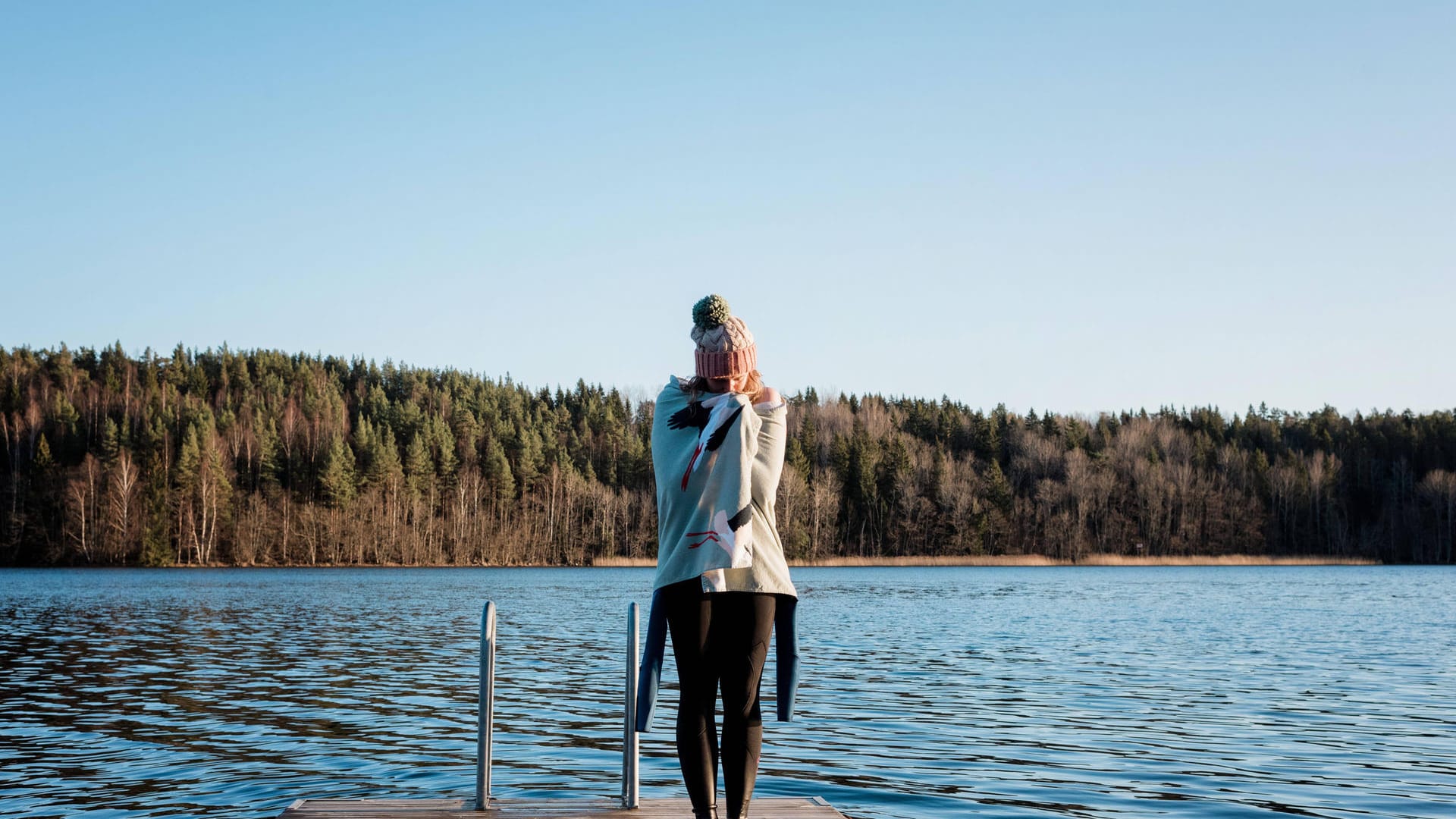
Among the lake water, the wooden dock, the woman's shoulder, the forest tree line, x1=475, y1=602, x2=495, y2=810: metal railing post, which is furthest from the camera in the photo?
the forest tree line

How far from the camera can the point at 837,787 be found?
34.0 feet

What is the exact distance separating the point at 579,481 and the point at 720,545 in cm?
11162

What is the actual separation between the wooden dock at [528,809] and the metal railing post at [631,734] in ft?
0.31

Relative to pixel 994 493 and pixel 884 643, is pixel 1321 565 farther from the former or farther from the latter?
pixel 884 643

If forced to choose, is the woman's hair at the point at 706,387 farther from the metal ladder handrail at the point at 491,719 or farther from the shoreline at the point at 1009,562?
the shoreline at the point at 1009,562

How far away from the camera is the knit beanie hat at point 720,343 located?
17.6ft

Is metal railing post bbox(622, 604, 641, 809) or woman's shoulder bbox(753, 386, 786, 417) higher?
woman's shoulder bbox(753, 386, 786, 417)

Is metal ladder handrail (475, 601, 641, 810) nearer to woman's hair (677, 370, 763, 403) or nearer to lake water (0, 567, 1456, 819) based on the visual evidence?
woman's hair (677, 370, 763, 403)

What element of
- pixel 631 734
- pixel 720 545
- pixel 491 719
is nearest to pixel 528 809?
pixel 491 719

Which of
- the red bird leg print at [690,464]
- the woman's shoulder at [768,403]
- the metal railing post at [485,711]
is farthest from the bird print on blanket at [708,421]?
the metal railing post at [485,711]

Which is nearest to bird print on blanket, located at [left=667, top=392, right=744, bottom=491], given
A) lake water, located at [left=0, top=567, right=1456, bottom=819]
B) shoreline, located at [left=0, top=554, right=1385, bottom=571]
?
lake water, located at [left=0, top=567, right=1456, bottom=819]

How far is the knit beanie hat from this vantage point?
5.38 meters

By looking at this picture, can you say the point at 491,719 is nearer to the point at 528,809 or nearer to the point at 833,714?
the point at 528,809

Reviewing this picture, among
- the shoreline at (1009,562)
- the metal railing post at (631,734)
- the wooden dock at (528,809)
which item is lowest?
the shoreline at (1009,562)
